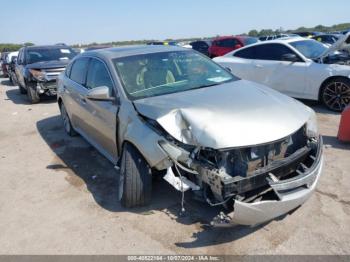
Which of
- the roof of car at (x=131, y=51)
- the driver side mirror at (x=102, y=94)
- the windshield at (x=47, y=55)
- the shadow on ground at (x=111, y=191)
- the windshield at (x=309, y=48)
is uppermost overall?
the roof of car at (x=131, y=51)

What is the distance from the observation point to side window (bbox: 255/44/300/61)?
7590mm

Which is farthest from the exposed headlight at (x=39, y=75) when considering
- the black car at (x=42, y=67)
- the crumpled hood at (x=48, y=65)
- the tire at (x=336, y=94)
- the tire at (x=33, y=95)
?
the tire at (x=336, y=94)

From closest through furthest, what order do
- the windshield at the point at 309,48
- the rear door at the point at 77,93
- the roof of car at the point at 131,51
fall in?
1. the roof of car at the point at 131,51
2. the rear door at the point at 77,93
3. the windshield at the point at 309,48

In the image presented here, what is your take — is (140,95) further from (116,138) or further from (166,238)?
(166,238)

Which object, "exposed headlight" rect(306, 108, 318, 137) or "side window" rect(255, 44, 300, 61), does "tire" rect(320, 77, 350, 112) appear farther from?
"exposed headlight" rect(306, 108, 318, 137)

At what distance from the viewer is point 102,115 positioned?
166 inches

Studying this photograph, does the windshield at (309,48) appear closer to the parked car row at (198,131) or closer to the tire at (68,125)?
the parked car row at (198,131)

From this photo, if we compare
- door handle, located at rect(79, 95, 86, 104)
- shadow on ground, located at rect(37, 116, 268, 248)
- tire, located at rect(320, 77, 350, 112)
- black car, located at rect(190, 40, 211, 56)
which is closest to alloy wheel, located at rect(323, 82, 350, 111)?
tire, located at rect(320, 77, 350, 112)

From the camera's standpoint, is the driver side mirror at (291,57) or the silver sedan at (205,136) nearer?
the silver sedan at (205,136)

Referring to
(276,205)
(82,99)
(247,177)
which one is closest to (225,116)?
→ (247,177)

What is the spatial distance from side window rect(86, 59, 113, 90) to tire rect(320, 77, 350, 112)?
15.8 feet

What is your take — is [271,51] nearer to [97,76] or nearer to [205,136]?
[97,76]

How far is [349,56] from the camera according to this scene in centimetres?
713

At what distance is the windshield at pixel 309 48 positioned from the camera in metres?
7.45
